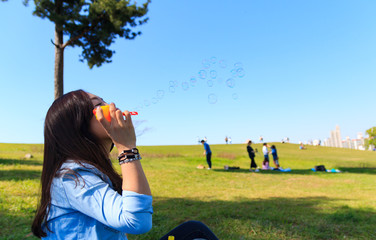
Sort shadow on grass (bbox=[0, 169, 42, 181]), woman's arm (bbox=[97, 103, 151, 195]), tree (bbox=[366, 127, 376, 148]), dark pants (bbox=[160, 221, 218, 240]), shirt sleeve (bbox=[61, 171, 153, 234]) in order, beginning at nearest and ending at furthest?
shirt sleeve (bbox=[61, 171, 153, 234]), woman's arm (bbox=[97, 103, 151, 195]), dark pants (bbox=[160, 221, 218, 240]), shadow on grass (bbox=[0, 169, 42, 181]), tree (bbox=[366, 127, 376, 148])

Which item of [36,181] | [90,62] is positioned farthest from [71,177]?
[90,62]

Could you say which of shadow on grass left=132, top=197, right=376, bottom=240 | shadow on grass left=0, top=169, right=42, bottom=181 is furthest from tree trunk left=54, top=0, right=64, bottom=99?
shadow on grass left=132, top=197, right=376, bottom=240

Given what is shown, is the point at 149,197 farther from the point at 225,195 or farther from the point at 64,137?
the point at 225,195

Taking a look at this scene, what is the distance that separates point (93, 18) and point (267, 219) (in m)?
11.3

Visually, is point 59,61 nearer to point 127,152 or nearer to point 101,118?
point 101,118

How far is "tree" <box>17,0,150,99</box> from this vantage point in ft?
37.9

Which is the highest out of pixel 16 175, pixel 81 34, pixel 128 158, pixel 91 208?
pixel 81 34

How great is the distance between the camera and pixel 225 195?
8.78 metres

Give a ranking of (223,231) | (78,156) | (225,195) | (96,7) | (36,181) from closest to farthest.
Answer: (78,156) < (223,231) < (225,195) < (36,181) < (96,7)

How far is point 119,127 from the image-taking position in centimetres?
146

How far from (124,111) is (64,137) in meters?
0.48

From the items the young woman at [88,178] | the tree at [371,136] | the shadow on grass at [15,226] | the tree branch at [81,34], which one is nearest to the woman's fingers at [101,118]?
the young woman at [88,178]

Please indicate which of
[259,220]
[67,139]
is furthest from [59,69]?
[67,139]

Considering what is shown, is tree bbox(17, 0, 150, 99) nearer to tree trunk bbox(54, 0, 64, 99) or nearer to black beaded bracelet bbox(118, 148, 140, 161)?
tree trunk bbox(54, 0, 64, 99)
